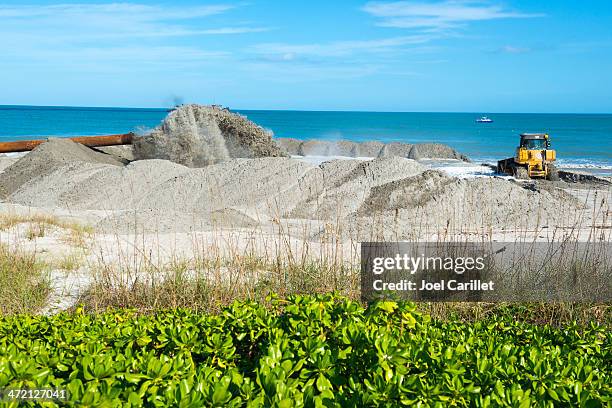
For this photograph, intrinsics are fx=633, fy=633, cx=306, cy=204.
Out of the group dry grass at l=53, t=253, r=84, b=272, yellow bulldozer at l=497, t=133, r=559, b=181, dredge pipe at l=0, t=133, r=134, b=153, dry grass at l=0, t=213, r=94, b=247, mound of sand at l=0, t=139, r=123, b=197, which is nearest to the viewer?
dry grass at l=53, t=253, r=84, b=272

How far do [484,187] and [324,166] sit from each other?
15.5 feet

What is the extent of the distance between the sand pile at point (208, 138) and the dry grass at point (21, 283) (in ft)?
48.1

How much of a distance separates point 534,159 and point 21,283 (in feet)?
61.0

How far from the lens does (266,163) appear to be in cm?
1791

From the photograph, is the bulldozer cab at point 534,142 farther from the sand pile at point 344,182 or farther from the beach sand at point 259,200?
the sand pile at point 344,182

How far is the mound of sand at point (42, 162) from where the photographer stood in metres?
19.4

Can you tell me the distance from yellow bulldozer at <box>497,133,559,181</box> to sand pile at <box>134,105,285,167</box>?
814cm

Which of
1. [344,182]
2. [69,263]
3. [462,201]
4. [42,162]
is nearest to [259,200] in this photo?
[344,182]

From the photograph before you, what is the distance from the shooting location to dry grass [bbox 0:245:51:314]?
233 inches

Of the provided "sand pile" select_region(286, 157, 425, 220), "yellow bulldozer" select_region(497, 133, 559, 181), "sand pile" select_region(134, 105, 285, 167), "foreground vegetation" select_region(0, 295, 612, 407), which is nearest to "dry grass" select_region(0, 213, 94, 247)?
"sand pile" select_region(286, 157, 425, 220)

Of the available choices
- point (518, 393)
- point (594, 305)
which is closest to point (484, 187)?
point (594, 305)

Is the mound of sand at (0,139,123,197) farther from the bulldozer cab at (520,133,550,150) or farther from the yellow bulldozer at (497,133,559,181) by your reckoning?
the bulldozer cab at (520,133,550,150)

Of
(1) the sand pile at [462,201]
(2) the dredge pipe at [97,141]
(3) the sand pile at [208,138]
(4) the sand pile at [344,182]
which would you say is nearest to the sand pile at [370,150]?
(2) the dredge pipe at [97,141]

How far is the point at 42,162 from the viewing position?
2039 cm
